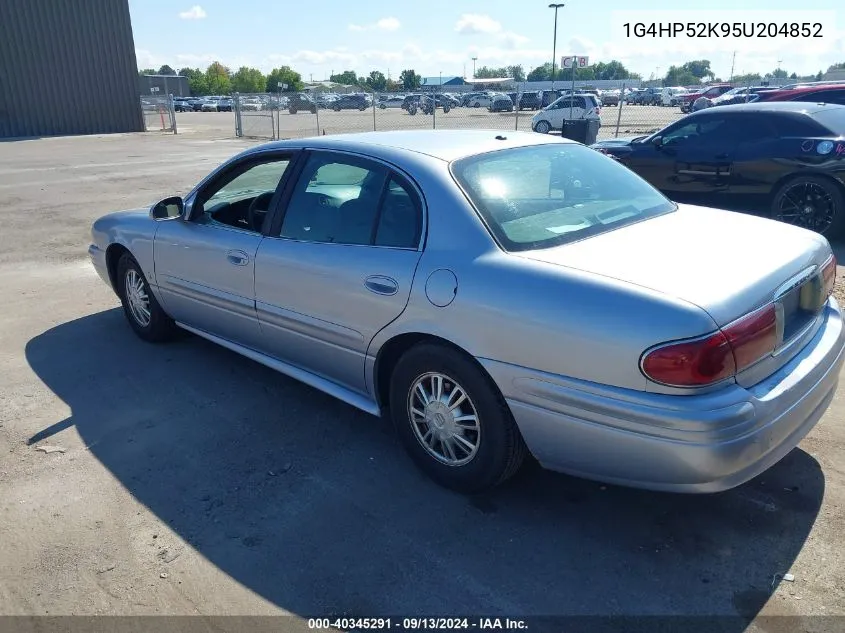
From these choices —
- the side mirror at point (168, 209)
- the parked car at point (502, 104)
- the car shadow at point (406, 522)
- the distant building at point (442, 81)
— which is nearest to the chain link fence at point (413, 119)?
the parked car at point (502, 104)

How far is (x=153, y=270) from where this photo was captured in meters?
4.84

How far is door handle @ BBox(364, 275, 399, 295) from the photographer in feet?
10.3

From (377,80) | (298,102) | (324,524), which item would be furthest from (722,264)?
(377,80)

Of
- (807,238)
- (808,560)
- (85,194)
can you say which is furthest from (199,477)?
(85,194)

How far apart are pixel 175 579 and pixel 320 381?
4.39 ft

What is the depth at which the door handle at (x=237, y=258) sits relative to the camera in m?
3.98

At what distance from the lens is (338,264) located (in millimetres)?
3434

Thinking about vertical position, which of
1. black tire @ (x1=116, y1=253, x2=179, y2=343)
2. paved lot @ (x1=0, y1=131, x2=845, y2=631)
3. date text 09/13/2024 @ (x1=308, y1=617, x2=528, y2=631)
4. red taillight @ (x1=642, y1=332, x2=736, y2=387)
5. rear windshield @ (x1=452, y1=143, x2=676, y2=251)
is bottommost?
date text 09/13/2024 @ (x1=308, y1=617, x2=528, y2=631)

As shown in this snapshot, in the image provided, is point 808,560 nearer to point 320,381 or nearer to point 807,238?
point 807,238

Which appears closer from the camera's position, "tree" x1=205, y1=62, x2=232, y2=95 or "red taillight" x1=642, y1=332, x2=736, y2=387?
"red taillight" x1=642, y1=332, x2=736, y2=387

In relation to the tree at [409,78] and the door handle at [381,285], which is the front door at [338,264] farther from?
the tree at [409,78]

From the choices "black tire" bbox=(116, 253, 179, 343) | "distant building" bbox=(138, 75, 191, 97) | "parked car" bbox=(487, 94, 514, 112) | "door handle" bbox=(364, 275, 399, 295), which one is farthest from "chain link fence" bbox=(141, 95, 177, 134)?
"door handle" bbox=(364, 275, 399, 295)

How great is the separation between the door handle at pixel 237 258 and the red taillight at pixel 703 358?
8.13 feet

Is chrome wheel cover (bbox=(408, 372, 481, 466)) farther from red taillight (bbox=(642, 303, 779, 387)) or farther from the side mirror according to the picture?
the side mirror
